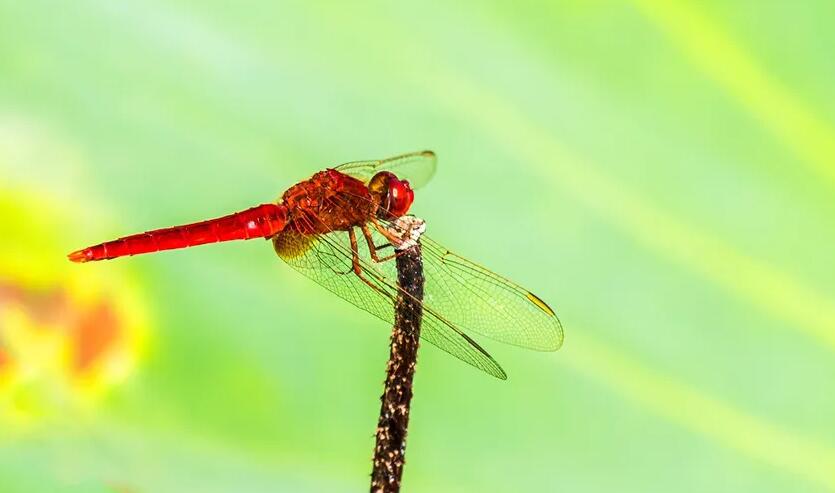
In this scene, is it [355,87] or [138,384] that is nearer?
[138,384]

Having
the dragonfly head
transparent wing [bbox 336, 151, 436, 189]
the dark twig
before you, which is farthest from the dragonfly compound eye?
the dark twig

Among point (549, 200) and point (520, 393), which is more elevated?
point (549, 200)

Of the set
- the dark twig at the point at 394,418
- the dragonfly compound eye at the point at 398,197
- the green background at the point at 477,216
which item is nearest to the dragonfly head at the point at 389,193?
the dragonfly compound eye at the point at 398,197

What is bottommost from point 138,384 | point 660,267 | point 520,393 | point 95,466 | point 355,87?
point 95,466

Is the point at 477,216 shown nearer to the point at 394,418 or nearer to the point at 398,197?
the point at 398,197

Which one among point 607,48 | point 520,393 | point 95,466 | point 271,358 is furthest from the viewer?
point 607,48

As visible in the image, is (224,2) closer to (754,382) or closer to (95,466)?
(95,466)

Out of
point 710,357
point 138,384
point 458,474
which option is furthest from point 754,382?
point 138,384

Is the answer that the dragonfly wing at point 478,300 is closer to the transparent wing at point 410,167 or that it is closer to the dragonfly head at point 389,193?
the dragonfly head at point 389,193

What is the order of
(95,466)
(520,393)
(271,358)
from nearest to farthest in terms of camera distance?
1. (95,466)
2. (271,358)
3. (520,393)
